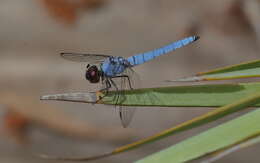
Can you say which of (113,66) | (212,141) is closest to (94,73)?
(113,66)

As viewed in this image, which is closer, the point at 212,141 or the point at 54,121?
the point at 212,141

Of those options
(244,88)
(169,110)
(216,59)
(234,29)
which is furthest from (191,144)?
(234,29)

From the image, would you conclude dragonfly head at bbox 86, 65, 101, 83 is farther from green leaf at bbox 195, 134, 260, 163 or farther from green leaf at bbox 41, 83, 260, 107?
green leaf at bbox 195, 134, 260, 163

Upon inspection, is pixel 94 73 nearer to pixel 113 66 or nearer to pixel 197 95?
pixel 113 66

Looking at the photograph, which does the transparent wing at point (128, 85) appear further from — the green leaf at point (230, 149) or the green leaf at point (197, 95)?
the green leaf at point (230, 149)

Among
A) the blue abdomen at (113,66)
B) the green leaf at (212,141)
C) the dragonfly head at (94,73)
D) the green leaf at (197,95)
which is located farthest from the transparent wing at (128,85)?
the green leaf at (212,141)
